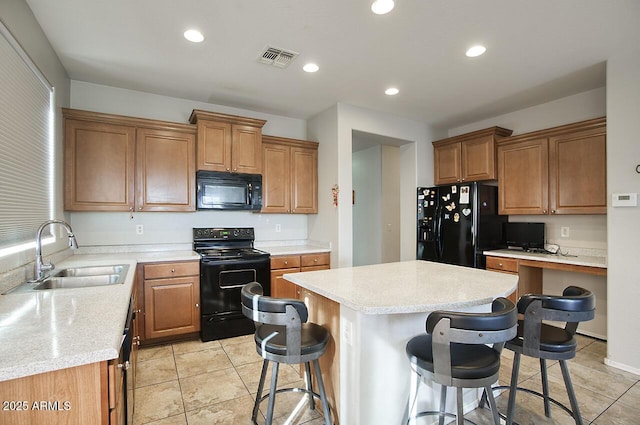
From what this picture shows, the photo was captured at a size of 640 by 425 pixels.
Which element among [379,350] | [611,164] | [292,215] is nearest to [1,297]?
[379,350]

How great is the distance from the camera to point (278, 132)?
14.5 ft

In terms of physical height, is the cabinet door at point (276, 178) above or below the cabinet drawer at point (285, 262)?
above

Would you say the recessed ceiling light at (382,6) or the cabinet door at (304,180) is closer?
the recessed ceiling light at (382,6)

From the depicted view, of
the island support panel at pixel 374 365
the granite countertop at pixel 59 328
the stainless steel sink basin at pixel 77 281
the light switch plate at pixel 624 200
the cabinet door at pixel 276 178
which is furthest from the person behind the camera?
the cabinet door at pixel 276 178

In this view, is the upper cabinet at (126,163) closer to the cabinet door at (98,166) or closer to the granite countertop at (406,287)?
the cabinet door at (98,166)

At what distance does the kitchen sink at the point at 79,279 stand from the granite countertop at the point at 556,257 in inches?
149

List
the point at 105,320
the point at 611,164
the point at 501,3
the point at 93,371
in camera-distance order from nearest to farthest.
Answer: the point at 93,371, the point at 105,320, the point at 501,3, the point at 611,164

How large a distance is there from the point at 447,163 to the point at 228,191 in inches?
121

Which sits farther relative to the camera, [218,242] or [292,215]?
[292,215]

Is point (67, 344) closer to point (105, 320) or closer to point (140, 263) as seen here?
point (105, 320)

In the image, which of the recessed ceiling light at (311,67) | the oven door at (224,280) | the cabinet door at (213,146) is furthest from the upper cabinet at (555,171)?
the cabinet door at (213,146)

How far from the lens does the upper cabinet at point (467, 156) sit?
161 inches

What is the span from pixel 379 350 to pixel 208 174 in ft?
8.92

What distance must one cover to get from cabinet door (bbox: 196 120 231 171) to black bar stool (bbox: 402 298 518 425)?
112 inches
